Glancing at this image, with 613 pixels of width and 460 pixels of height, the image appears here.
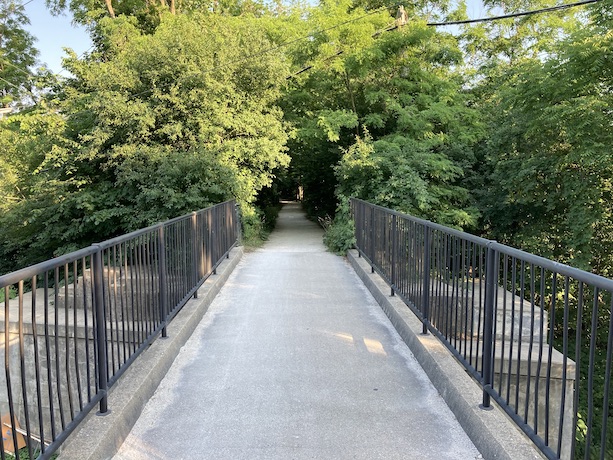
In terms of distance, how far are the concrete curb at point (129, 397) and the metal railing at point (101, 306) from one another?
10 cm

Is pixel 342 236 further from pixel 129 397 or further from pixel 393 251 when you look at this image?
pixel 129 397

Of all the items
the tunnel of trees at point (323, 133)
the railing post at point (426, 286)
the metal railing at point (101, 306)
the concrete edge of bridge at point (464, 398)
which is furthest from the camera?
the tunnel of trees at point (323, 133)

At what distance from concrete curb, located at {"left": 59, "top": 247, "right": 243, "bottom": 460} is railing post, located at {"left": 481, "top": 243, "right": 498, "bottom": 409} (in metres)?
2.33

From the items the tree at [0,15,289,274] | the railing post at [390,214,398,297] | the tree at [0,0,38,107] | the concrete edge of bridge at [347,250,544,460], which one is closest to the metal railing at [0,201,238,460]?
the concrete edge of bridge at [347,250,544,460]

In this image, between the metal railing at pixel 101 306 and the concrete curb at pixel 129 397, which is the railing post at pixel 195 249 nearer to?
the metal railing at pixel 101 306

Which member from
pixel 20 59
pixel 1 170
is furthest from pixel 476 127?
pixel 20 59

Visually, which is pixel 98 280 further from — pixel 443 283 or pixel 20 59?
pixel 20 59

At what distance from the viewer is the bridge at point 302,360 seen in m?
2.65

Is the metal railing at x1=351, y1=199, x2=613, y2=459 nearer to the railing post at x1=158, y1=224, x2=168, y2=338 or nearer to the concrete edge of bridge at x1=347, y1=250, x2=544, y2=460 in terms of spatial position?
the concrete edge of bridge at x1=347, y1=250, x2=544, y2=460

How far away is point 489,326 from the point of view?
311cm

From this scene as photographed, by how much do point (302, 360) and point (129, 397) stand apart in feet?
5.54

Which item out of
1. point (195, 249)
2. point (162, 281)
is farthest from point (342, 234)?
point (162, 281)

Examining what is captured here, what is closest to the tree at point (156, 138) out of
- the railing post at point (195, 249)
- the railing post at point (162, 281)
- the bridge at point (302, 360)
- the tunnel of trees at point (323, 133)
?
the tunnel of trees at point (323, 133)

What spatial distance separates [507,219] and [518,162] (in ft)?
8.57
